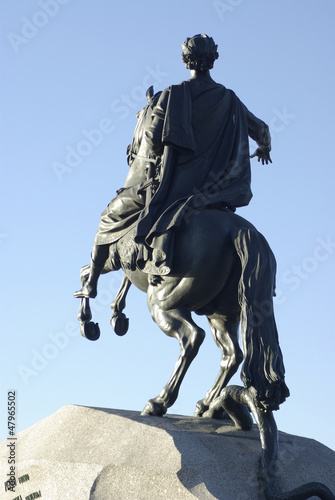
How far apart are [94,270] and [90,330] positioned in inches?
27.2

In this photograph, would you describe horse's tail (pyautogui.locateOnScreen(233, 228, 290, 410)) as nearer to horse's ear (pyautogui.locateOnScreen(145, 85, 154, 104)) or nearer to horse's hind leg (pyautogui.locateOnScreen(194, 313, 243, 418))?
horse's hind leg (pyautogui.locateOnScreen(194, 313, 243, 418))

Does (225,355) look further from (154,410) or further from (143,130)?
(143,130)

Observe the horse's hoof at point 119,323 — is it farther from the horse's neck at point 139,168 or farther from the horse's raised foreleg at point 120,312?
the horse's neck at point 139,168

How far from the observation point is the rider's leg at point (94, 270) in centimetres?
951

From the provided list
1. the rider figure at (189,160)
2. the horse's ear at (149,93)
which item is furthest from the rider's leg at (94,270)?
the horse's ear at (149,93)

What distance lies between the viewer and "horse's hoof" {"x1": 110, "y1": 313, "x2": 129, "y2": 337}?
32.4 ft

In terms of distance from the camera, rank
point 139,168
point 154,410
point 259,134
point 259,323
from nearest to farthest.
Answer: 1. point 259,323
2. point 154,410
3. point 139,168
4. point 259,134

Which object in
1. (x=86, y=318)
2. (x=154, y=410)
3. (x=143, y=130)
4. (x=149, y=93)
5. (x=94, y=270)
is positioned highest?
(x=149, y=93)

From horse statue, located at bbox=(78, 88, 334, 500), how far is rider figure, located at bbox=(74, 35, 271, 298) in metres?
0.12

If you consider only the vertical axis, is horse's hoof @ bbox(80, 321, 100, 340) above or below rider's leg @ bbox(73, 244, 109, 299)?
below

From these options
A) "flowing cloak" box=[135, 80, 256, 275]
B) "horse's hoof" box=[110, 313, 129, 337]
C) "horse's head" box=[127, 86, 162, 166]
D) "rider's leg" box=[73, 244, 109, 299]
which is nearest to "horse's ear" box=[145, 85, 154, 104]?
"horse's head" box=[127, 86, 162, 166]

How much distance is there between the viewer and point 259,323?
7.97m

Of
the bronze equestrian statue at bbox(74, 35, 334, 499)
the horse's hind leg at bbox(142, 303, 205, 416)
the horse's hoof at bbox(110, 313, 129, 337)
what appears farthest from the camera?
the horse's hoof at bbox(110, 313, 129, 337)

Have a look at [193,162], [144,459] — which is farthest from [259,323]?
[193,162]
